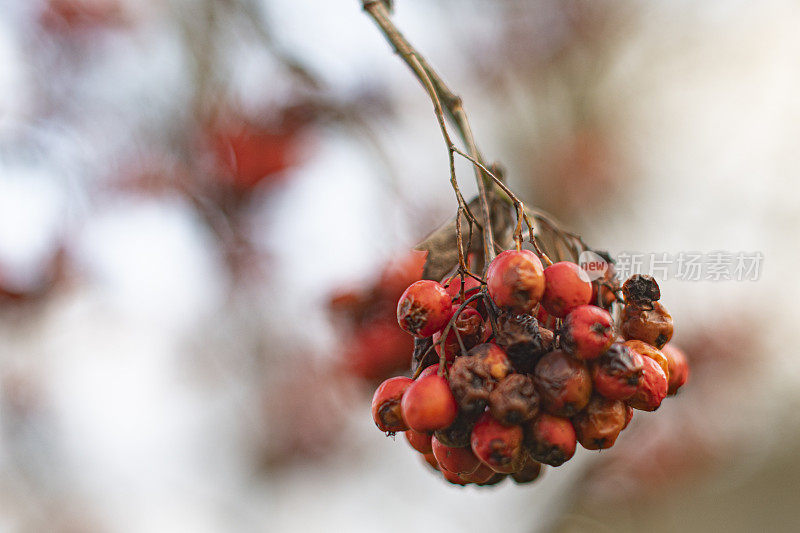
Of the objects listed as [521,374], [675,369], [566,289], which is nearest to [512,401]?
[521,374]

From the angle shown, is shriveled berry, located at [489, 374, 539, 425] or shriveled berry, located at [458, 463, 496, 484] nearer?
shriveled berry, located at [489, 374, 539, 425]

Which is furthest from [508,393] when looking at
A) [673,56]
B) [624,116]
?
[673,56]

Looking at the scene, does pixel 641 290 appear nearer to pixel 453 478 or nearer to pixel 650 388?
pixel 650 388

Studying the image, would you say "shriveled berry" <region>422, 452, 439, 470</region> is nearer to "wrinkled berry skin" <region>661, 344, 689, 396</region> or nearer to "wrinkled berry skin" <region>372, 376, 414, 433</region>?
"wrinkled berry skin" <region>372, 376, 414, 433</region>

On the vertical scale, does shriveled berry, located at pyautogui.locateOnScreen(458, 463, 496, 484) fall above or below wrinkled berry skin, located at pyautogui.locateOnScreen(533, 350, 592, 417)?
below

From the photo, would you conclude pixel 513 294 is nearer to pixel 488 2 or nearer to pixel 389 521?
pixel 488 2

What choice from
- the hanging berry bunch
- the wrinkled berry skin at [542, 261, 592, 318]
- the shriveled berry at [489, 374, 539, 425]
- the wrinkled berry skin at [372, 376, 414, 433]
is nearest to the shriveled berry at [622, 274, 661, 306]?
the hanging berry bunch

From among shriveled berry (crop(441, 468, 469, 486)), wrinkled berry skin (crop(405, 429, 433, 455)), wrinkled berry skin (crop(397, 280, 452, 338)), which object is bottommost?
shriveled berry (crop(441, 468, 469, 486))
